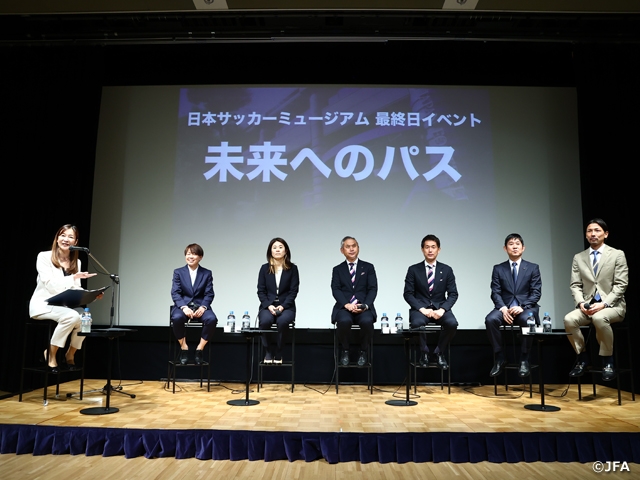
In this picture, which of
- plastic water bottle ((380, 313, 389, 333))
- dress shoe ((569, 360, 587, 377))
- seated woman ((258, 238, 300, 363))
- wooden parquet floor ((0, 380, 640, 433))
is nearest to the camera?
wooden parquet floor ((0, 380, 640, 433))

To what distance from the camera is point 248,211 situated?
18.6ft

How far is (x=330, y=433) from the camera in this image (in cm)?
300

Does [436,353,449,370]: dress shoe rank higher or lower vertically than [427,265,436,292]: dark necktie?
lower

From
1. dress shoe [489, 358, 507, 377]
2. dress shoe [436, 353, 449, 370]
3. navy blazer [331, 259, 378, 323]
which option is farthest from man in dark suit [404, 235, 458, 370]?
dress shoe [489, 358, 507, 377]

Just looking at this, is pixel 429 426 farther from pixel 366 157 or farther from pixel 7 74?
pixel 7 74

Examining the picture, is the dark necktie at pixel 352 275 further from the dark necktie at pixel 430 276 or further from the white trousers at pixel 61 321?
the white trousers at pixel 61 321

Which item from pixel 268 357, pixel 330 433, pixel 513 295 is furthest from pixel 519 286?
pixel 330 433

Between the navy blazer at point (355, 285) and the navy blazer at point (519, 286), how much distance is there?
110 cm

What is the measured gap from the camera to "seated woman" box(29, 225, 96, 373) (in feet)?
13.6

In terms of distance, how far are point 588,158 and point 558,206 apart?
0.65 metres

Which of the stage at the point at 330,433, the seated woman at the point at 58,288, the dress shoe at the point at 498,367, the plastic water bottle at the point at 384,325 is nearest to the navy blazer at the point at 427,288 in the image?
the plastic water bottle at the point at 384,325

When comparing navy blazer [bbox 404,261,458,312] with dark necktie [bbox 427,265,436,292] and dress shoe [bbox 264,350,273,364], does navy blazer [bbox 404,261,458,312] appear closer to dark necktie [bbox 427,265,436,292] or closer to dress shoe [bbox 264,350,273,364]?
dark necktie [bbox 427,265,436,292]

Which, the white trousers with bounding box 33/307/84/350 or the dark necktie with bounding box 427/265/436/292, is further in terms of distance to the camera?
the dark necktie with bounding box 427/265/436/292

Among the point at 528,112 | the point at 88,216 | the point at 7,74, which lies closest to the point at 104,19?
the point at 7,74
